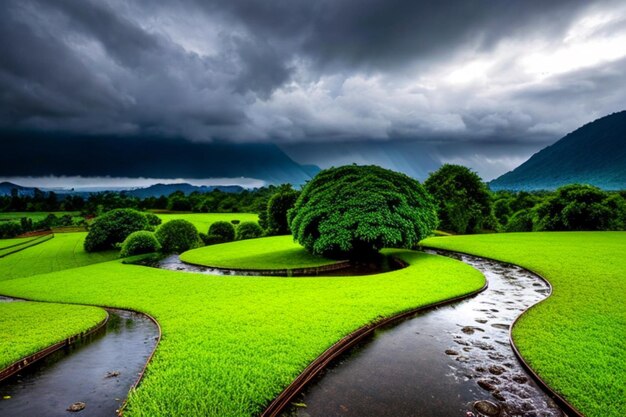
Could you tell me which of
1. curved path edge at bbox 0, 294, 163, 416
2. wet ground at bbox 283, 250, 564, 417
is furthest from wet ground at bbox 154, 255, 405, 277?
wet ground at bbox 283, 250, 564, 417

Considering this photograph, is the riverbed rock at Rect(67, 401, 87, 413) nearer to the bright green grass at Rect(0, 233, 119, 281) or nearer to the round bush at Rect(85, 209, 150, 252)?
the bright green grass at Rect(0, 233, 119, 281)

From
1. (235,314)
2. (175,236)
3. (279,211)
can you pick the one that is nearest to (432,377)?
(235,314)

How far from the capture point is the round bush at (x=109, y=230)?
3250 cm

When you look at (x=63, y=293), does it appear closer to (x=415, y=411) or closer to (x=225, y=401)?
(x=225, y=401)

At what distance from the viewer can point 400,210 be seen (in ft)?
66.6

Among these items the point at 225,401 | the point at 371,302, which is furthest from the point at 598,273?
the point at 225,401

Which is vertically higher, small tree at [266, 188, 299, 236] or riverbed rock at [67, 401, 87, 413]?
small tree at [266, 188, 299, 236]

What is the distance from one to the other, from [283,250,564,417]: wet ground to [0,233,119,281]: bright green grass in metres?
25.1

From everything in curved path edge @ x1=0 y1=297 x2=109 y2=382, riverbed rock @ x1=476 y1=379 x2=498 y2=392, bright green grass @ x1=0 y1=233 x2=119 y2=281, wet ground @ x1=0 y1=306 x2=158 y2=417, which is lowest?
bright green grass @ x1=0 y1=233 x2=119 y2=281

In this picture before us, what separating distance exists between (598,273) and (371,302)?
432 inches

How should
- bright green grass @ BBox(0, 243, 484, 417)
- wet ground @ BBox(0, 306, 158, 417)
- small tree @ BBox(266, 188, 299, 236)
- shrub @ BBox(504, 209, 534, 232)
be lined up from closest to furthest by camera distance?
bright green grass @ BBox(0, 243, 484, 417), wet ground @ BBox(0, 306, 158, 417), small tree @ BBox(266, 188, 299, 236), shrub @ BBox(504, 209, 534, 232)

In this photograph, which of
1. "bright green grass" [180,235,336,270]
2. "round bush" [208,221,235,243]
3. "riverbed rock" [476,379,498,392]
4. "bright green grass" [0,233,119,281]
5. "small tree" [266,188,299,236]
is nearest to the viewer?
"riverbed rock" [476,379,498,392]

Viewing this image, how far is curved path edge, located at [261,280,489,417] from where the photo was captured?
20.0 feet

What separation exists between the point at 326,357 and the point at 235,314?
3792 mm
